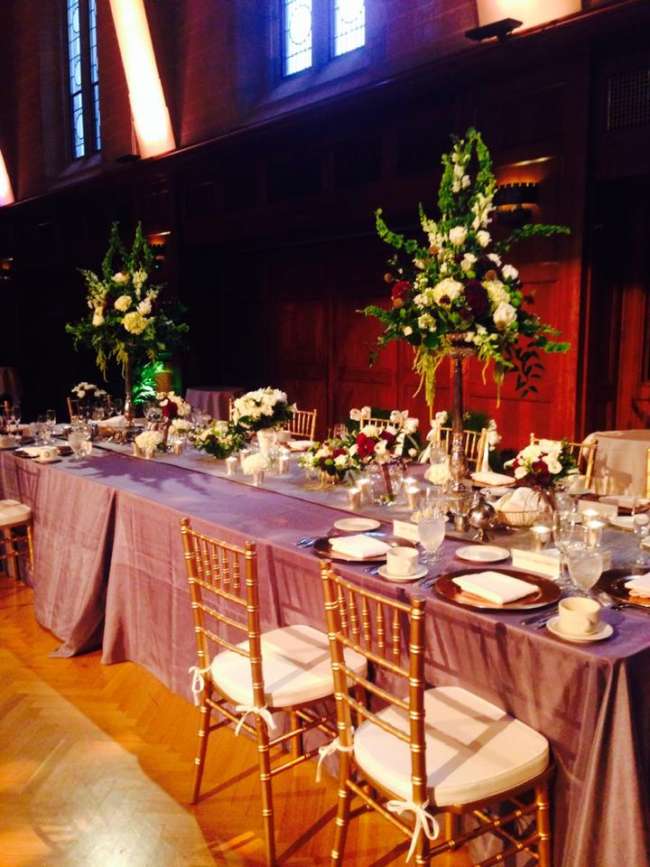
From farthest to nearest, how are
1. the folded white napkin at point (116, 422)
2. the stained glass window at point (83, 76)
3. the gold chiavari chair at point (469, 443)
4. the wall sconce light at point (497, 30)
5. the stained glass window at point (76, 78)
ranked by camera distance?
the stained glass window at point (76, 78) → the stained glass window at point (83, 76) → the wall sconce light at point (497, 30) → the folded white napkin at point (116, 422) → the gold chiavari chair at point (469, 443)

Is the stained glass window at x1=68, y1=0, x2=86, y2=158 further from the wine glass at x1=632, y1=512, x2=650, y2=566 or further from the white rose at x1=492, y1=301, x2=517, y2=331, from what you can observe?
the wine glass at x1=632, y1=512, x2=650, y2=566

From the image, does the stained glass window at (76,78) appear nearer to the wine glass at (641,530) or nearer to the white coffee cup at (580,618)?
the wine glass at (641,530)

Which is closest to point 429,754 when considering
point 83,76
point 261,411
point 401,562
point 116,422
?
point 401,562

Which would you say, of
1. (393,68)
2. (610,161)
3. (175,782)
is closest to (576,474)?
(175,782)

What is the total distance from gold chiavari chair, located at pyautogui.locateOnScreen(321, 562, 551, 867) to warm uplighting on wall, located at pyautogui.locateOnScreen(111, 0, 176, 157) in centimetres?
860

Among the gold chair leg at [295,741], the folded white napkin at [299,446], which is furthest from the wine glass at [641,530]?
the folded white napkin at [299,446]

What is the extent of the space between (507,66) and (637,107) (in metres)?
1.06

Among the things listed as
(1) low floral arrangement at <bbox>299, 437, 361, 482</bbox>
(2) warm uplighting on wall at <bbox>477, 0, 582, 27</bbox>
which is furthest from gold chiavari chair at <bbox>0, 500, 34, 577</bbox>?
(2) warm uplighting on wall at <bbox>477, 0, 582, 27</bbox>

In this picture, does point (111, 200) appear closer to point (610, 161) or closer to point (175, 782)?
point (610, 161)

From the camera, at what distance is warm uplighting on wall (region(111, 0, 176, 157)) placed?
30.4 feet

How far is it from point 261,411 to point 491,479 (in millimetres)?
1135

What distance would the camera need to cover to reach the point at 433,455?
131 inches

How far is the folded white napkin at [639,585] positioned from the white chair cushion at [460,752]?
479mm

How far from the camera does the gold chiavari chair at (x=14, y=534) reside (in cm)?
434
